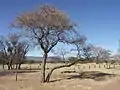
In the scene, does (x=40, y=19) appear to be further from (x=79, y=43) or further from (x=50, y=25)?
(x=79, y=43)

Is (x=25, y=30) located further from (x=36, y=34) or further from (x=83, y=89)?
(x=83, y=89)

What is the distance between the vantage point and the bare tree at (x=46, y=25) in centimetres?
3231

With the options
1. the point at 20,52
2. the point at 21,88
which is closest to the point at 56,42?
the point at 21,88

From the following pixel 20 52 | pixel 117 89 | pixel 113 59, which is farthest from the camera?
pixel 113 59

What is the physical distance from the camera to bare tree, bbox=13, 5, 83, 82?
1272 inches

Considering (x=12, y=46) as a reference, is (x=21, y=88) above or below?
below

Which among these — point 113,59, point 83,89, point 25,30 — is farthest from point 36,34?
point 113,59

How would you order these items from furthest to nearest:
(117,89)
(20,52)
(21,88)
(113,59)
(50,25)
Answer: (113,59), (20,52), (50,25), (21,88), (117,89)

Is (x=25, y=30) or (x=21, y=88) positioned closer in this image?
(x=21, y=88)

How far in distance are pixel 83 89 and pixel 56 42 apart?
25.7ft

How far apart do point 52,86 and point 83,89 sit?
413 cm

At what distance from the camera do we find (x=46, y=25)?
3253 cm

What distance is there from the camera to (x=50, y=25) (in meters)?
32.4

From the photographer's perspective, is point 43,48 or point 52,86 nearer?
point 52,86
